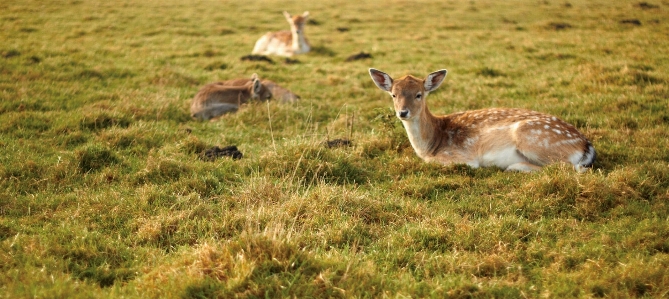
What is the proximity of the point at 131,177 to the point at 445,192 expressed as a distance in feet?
12.1

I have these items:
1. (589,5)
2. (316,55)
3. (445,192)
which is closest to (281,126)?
(445,192)

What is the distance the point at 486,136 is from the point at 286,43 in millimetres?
12278

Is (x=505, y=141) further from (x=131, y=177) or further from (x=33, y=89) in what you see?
(x=33, y=89)

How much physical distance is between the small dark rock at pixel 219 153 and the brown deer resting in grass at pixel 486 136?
7.00 ft

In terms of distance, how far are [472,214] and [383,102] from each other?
5.63 m

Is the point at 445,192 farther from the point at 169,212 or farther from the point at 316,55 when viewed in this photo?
the point at 316,55

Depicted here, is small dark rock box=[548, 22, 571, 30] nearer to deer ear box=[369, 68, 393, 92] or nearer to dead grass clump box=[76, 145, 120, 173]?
deer ear box=[369, 68, 393, 92]

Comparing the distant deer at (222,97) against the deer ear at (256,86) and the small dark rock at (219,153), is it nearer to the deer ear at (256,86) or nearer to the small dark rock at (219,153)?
the deer ear at (256,86)

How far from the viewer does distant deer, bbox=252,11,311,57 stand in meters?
18.2

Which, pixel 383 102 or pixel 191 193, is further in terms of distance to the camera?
pixel 383 102

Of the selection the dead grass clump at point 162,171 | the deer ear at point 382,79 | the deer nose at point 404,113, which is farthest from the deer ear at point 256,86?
the deer nose at point 404,113

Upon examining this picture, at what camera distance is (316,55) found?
17.7 m

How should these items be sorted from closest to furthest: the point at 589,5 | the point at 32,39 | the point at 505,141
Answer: the point at 505,141 → the point at 32,39 → the point at 589,5

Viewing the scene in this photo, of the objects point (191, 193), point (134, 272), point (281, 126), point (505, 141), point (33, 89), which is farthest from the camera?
point (33, 89)
